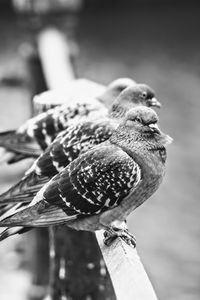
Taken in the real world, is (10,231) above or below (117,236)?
above

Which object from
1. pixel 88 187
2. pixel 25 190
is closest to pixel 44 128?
pixel 25 190

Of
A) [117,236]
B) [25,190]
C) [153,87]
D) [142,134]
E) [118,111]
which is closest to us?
[117,236]

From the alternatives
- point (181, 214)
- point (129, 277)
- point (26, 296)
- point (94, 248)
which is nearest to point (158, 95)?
point (181, 214)

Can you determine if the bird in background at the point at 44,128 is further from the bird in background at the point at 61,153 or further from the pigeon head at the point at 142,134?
the pigeon head at the point at 142,134

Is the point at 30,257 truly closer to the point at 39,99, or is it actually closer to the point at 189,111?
the point at 39,99

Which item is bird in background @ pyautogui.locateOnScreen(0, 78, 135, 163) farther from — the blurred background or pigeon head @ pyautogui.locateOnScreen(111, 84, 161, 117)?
the blurred background

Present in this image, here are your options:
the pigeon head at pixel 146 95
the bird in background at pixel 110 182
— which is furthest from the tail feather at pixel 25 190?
the pigeon head at pixel 146 95

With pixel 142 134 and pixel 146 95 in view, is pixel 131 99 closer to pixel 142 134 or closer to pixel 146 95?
pixel 146 95
